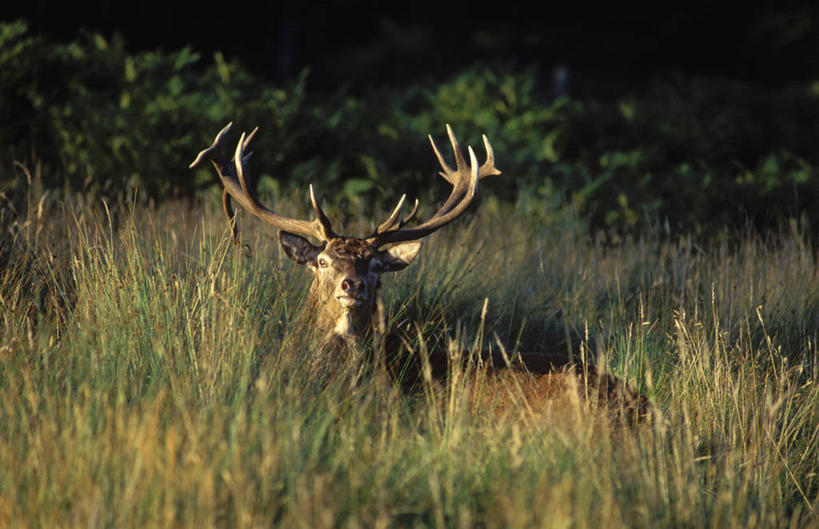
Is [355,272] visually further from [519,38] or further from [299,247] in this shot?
[519,38]

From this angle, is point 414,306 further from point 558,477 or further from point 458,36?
point 458,36

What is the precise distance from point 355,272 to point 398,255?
45 cm

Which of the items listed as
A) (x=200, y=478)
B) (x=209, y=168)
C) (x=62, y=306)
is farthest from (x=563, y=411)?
(x=209, y=168)

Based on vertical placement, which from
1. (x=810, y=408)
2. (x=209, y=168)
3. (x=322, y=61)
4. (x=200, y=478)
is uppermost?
(x=322, y=61)

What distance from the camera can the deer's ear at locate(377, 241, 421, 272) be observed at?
5.90m

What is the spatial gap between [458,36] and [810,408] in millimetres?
25308

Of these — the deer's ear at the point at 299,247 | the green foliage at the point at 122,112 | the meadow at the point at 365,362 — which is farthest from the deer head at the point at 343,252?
the green foliage at the point at 122,112

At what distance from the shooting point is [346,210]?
975 centimetres

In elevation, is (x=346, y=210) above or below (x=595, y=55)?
below

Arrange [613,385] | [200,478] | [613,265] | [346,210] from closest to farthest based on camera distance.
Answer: [200,478]
[613,385]
[613,265]
[346,210]

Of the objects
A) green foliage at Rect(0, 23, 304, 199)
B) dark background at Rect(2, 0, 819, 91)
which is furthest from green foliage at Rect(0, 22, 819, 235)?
dark background at Rect(2, 0, 819, 91)

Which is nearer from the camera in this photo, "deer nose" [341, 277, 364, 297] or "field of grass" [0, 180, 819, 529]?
"field of grass" [0, 180, 819, 529]

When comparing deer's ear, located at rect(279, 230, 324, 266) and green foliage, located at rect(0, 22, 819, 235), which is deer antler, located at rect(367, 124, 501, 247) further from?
green foliage, located at rect(0, 22, 819, 235)

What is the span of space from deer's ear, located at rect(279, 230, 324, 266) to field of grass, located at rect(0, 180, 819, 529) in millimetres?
219
